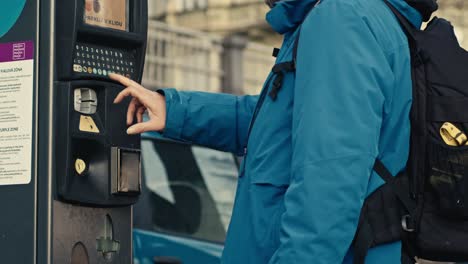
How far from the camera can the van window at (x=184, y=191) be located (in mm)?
6773

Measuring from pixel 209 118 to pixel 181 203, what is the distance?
117 inches

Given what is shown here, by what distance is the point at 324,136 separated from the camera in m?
3.09

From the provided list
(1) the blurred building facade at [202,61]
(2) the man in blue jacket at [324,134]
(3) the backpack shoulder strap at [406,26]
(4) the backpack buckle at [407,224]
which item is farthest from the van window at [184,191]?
(1) the blurred building facade at [202,61]

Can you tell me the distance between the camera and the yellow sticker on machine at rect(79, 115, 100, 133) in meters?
3.95

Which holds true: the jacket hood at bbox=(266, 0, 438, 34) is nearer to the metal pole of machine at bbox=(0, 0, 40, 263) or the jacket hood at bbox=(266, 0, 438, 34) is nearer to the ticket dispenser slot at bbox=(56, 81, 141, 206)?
the ticket dispenser slot at bbox=(56, 81, 141, 206)

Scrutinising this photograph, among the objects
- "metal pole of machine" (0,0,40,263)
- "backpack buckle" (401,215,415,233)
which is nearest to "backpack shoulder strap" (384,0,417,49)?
"backpack buckle" (401,215,415,233)

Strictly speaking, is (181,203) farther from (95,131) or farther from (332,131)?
(332,131)

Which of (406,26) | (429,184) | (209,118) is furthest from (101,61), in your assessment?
(429,184)

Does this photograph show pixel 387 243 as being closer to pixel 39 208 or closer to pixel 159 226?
pixel 39 208

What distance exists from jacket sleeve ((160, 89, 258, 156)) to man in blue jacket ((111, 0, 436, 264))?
517mm

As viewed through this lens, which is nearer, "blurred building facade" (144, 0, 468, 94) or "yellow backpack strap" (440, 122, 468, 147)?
"yellow backpack strap" (440, 122, 468, 147)

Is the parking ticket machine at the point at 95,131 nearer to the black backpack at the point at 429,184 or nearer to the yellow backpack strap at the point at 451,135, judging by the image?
the black backpack at the point at 429,184

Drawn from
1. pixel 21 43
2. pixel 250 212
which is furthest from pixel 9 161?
pixel 250 212

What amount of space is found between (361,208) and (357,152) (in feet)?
0.52
